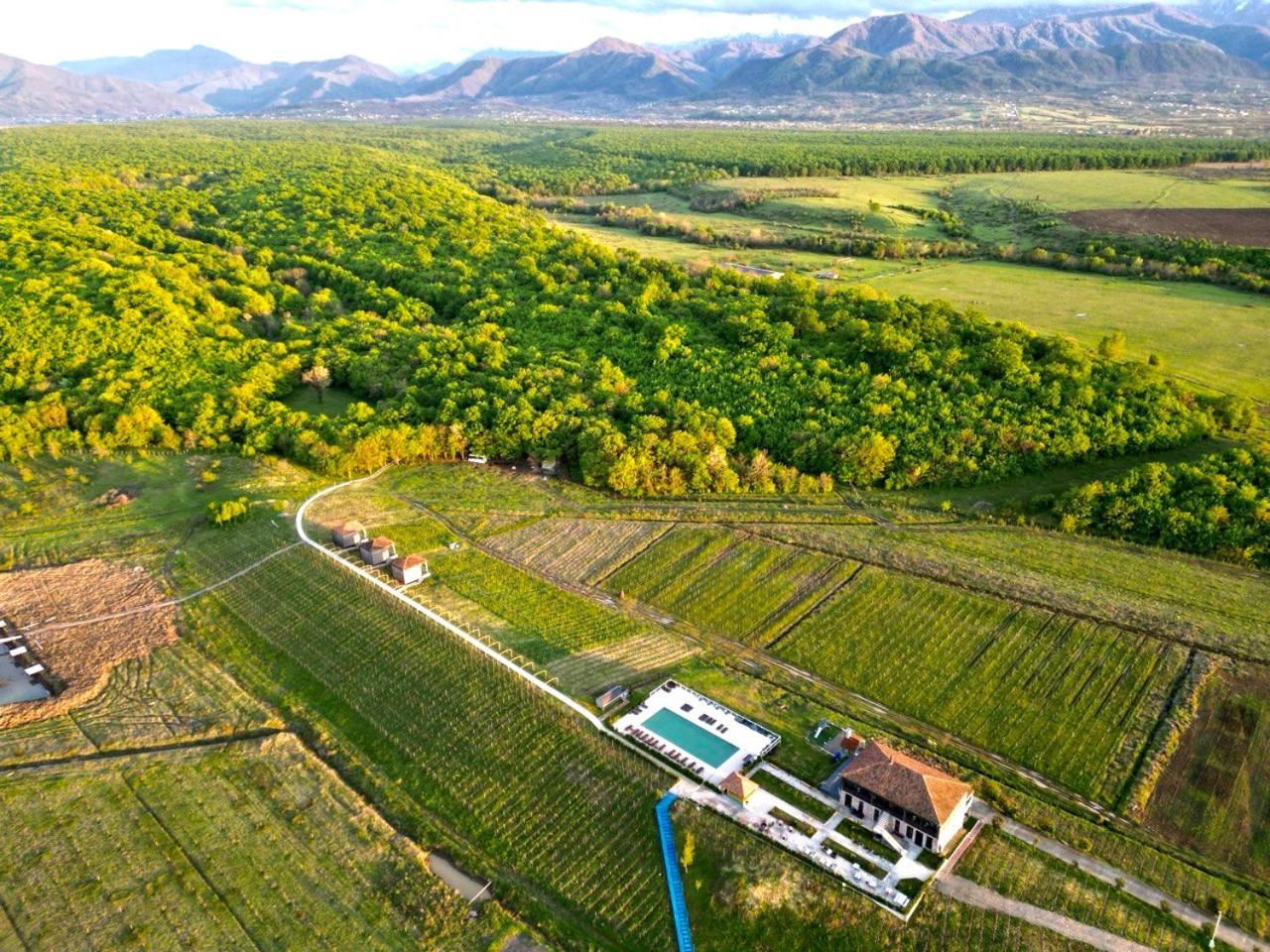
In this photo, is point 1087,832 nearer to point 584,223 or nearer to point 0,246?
→ point 0,246

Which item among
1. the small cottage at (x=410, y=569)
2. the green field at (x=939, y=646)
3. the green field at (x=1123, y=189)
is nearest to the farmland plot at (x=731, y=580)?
the green field at (x=939, y=646)

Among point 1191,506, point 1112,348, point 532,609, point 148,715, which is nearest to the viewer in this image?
point 148,715

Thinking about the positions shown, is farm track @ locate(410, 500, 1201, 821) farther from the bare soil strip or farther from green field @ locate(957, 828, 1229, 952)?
the bare soil strip

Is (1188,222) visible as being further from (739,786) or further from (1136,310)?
(739,786)

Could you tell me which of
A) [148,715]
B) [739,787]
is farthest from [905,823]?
[148,715]

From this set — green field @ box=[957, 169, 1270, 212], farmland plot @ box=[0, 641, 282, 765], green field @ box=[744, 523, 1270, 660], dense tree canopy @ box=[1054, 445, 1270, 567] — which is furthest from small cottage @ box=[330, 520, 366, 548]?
green field @ box=[957, 169, 1270, 212]

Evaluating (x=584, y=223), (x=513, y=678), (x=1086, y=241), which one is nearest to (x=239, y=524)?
(x=513, y=678)
